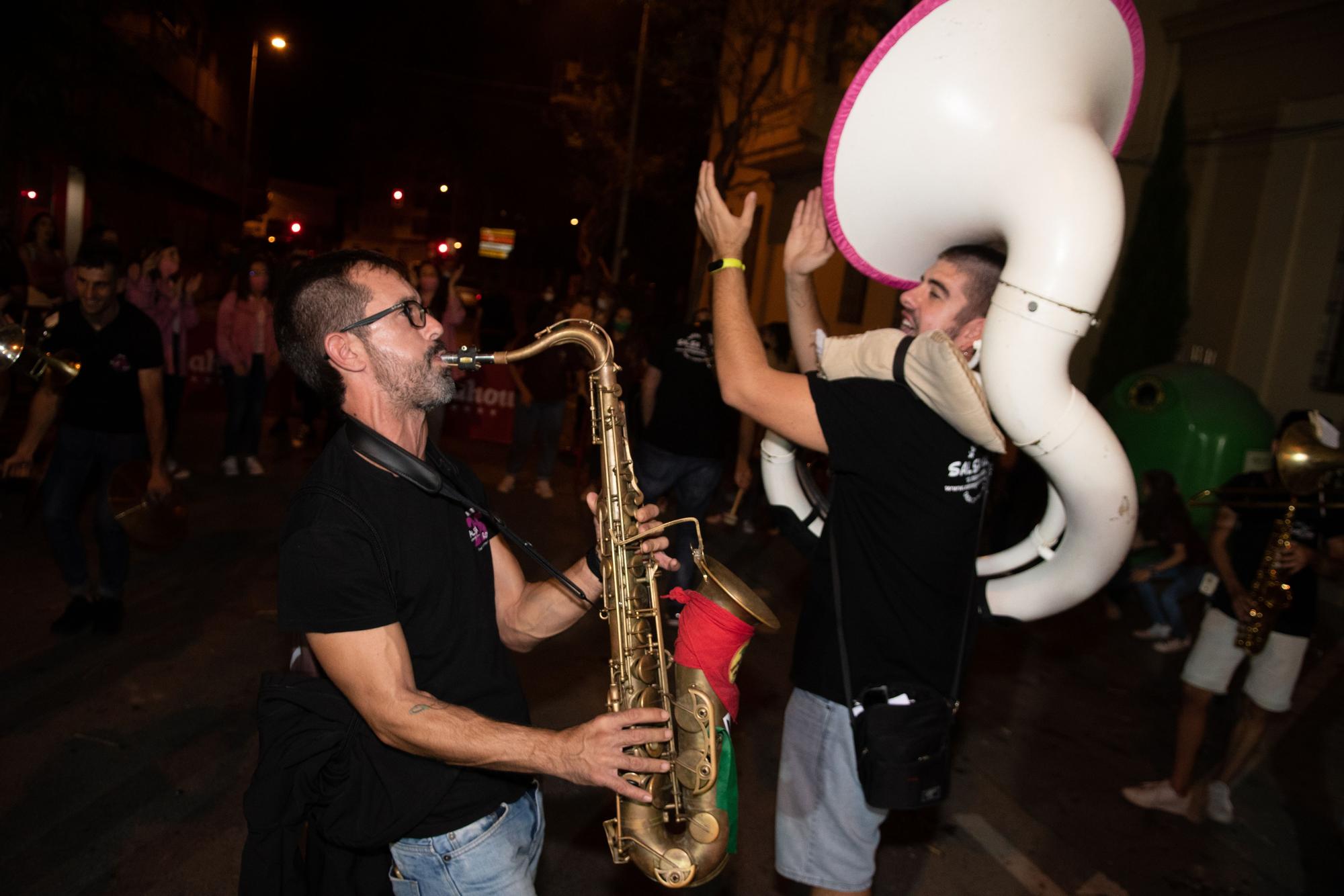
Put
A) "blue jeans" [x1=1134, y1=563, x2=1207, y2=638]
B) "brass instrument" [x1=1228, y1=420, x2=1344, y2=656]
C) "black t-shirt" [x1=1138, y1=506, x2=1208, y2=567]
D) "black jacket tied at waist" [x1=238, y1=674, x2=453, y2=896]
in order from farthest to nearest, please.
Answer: "blue jeans" [x1=1134, y1=563, x2=1207, y2=638] < "black t-shirt" [x1=1138, y1=506, x2=1208, y2=567] < "brass instrument" [x1=1228, y1=420, x2=1344, y2=656] < "black jacket tied at waist" [x1=238, y1=674, x2=453, y2=896]

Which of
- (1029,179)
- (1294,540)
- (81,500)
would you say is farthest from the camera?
(81,500)

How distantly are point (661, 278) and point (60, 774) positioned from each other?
88.6 ft

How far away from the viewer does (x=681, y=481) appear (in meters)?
6.13

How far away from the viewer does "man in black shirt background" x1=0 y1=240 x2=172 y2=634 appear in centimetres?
486

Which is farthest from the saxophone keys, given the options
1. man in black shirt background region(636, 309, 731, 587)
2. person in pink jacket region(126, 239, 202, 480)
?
person in pink jacket region(126, 239, 202, 480)

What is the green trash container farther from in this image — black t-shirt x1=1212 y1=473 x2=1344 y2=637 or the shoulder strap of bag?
the shoulder strap of bag

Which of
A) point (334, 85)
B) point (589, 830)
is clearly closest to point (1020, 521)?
point (589, 830)

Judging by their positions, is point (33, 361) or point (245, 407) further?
point (245, 407)

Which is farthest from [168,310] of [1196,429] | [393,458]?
[1196,429]

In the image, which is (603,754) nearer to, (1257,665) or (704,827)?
(704,827)

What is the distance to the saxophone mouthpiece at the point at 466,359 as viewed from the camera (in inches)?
85.4

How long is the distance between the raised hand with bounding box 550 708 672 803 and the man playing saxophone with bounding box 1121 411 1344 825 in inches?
142

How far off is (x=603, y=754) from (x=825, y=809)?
38.2 inches

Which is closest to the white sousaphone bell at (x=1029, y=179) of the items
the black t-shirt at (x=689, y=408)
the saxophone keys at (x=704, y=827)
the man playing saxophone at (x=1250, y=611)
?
the saxophone keys at (x=704, y=827)
